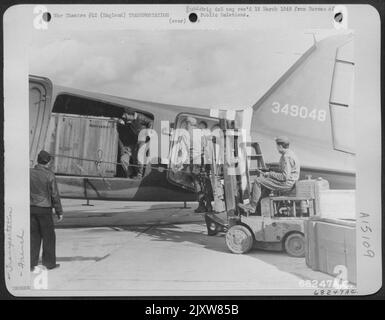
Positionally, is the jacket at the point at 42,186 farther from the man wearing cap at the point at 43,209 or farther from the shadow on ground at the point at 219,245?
the shadow on ground at the point at 219,245

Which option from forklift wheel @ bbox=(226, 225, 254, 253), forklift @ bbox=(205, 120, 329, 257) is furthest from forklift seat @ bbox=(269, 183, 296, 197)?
forklift wheel @ bbox=(226, 225, 254, 253)

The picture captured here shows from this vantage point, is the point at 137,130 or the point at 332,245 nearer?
the point at 332,245

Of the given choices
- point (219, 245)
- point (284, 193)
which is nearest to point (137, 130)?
point (219, 245)

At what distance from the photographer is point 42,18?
3010mm

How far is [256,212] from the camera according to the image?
121 inches

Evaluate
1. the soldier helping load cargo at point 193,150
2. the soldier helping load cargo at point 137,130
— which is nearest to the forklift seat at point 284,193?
the soldier helping load cargo at point 193,150

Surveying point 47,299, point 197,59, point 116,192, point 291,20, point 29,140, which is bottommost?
point 47,299

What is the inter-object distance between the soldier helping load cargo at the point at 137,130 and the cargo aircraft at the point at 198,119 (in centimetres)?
2

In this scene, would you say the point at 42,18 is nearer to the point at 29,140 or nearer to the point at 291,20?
the point at 29,140

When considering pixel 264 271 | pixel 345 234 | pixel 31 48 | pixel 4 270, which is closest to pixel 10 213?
pixel 4 270

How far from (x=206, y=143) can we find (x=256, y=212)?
1.60 ft

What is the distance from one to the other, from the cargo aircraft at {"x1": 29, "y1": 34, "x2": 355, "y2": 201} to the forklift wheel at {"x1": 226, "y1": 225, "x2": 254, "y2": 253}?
31 centimetres

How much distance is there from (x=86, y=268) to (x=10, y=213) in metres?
0.53

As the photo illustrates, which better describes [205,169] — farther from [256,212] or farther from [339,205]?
[339,205]
